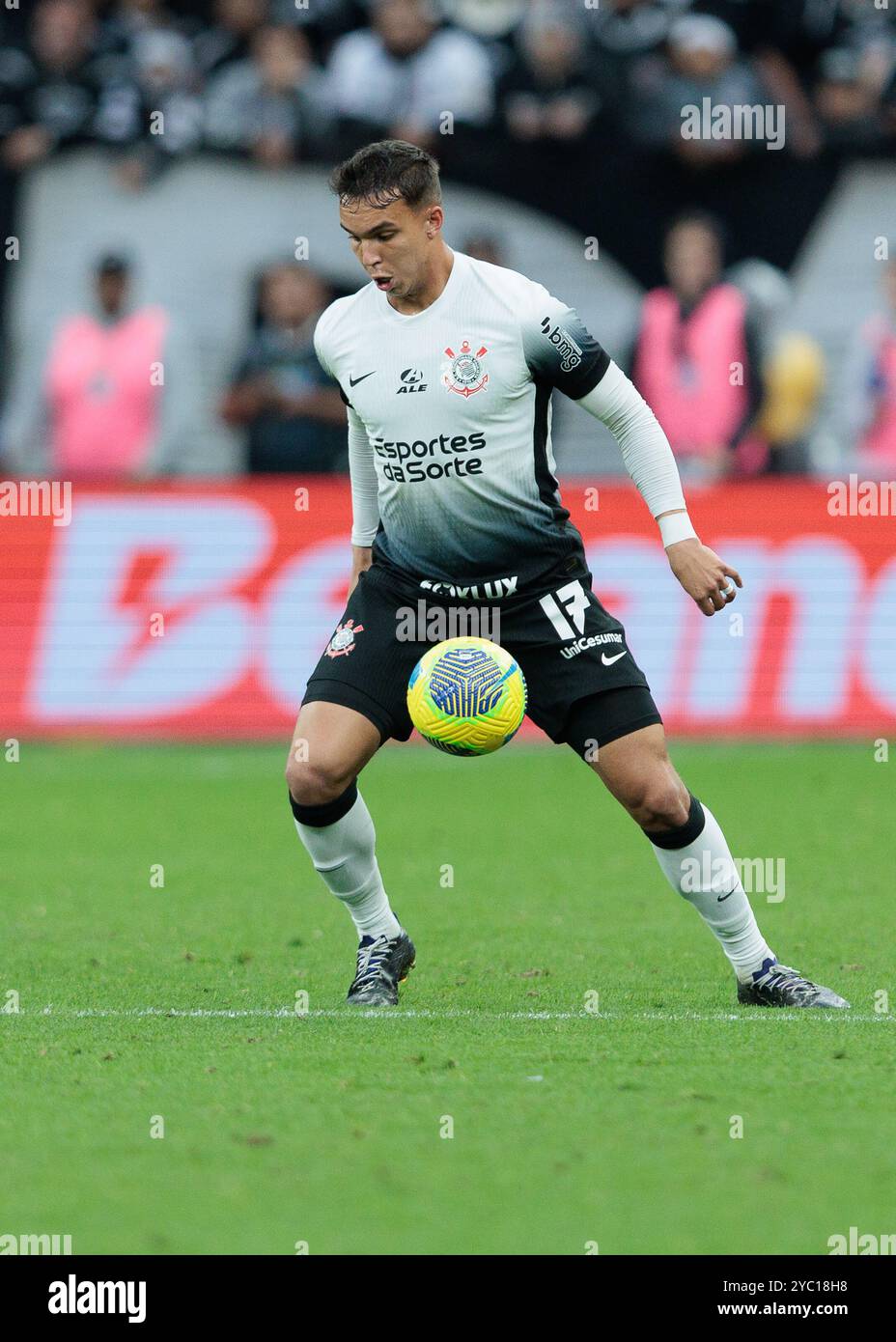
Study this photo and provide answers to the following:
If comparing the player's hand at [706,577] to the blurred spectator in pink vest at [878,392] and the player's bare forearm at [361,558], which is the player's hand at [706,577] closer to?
the player's bare forearm at [361,558]

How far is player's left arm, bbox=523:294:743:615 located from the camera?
6176 millimetres

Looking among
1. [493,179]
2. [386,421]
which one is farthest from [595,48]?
[386,421]

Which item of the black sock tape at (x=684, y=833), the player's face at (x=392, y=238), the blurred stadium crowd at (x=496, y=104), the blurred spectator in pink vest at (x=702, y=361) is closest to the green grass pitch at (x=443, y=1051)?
the black sock tape at (x=684, y=833)

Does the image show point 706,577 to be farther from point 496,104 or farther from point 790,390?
point 496,104

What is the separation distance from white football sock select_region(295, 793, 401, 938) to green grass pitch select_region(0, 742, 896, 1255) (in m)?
0.27

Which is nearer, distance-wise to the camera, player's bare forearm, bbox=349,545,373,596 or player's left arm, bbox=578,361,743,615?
player's left arm, bbox=578,361,743,615

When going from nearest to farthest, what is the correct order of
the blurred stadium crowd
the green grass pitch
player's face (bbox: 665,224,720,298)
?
1. the green grass pitch
2. player's face (bbox: 665,224,720,298)
3. the blurred stadium crowd

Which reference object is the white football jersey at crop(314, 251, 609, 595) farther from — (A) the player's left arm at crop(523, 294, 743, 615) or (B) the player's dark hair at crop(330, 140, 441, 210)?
(B) the player's dark hair at crop(330, 140, 441, 210)

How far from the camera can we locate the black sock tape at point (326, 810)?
6355mm

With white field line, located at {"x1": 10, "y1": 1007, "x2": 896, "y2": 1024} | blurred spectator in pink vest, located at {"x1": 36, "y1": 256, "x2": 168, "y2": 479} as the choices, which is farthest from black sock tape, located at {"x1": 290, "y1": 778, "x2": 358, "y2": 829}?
blurred spectator in pink vest, located at {"x1": 36, "y1": 256, "x2": 168, "y2": 479}

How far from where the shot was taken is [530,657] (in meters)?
6.35

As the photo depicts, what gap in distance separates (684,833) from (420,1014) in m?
0.95
